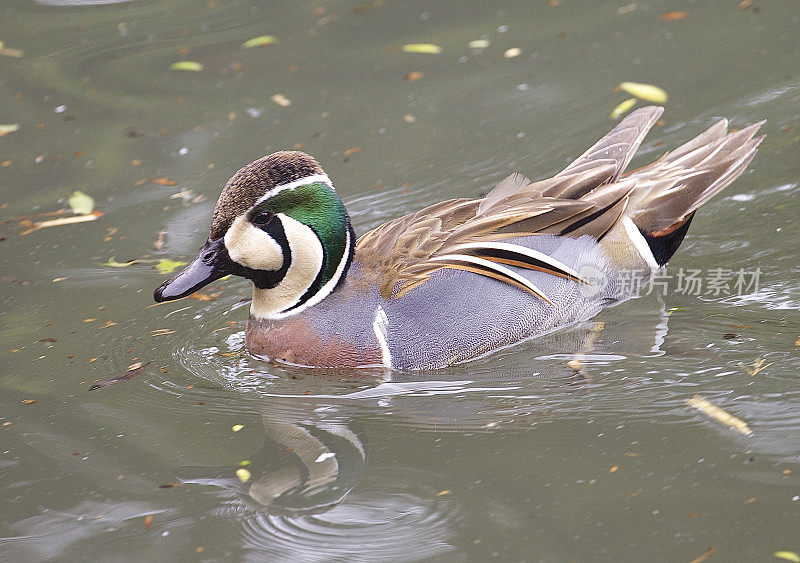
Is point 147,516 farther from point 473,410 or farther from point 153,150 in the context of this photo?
point 153,150

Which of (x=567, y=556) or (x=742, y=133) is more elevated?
(x=742, y=133)

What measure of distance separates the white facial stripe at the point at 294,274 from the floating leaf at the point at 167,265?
1046mm

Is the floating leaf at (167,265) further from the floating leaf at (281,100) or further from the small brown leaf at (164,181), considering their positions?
the floating leaf at (281,100)

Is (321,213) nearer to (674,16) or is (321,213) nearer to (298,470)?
(298,470)

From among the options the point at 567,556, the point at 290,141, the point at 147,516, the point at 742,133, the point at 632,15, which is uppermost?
the point at 632,15

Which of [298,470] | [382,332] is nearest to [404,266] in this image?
[382,332]

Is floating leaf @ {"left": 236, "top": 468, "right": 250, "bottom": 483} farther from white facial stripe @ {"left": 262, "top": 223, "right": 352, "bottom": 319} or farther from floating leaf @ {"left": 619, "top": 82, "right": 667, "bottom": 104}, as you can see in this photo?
floating leaf @ {"left": 619, "top": 82, "right": 667, "bottom": 104}

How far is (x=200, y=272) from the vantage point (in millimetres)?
5113

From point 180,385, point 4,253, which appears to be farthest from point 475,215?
point 4,253

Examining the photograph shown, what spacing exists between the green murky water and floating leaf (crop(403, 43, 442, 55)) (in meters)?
0.13

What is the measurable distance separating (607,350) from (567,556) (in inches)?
71.0

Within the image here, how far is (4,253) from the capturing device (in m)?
6.57

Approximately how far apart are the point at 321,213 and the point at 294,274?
357 mm

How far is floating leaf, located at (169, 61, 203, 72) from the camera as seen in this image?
876cm
